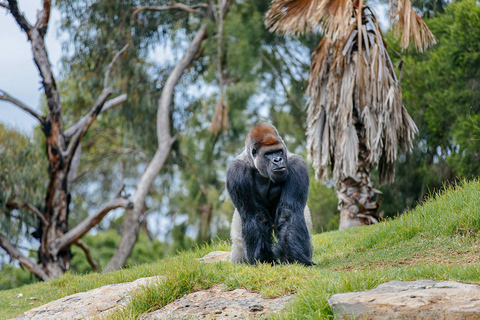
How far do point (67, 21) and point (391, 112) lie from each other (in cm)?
1393

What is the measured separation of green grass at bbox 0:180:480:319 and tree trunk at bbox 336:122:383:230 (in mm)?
2956

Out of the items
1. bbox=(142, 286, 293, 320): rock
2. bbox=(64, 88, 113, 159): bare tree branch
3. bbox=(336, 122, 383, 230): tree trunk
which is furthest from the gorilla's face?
Answer: bbox=(64, 88, 113, 159): bare tree branch

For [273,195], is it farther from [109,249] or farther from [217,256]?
[109,249]

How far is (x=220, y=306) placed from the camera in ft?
14.0

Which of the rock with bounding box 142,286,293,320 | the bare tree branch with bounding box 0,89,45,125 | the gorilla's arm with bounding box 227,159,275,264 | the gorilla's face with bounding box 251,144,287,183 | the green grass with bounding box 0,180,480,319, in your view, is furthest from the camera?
the bare tree branch with bounding box 0,89,45,125

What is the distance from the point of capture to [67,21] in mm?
19797

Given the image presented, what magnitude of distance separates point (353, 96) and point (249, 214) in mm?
5862

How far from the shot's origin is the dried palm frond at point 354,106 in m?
10.3

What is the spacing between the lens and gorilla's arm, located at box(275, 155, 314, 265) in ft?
17.6

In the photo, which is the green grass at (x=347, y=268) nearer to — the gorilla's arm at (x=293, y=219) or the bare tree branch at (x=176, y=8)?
the gorilla's arm at (x=293, y=219)

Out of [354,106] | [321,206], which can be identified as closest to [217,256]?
[354,106]

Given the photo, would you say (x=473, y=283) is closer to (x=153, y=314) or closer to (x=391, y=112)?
(x=153, y=314)

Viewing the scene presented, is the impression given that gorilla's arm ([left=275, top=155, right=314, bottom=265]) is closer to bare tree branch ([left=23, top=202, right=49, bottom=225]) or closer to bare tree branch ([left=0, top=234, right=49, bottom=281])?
bare tree branch ([left=23, top=202, right=49, bottom=225])

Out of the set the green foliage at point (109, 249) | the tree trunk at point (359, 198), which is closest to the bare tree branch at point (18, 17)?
the tree trunk at point (359, 198)
